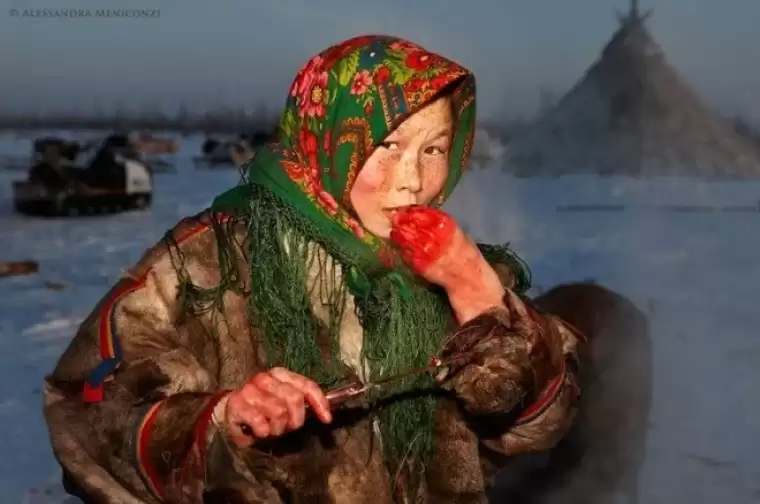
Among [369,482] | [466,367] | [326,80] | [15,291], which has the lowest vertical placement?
[15,291]

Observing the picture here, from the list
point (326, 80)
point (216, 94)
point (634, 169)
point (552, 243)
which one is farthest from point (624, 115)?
point (326, 80)

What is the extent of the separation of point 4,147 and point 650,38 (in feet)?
3.29

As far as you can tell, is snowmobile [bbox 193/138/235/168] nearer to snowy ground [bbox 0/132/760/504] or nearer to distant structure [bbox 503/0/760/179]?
snowy ground [bbox 0/132/760/504]

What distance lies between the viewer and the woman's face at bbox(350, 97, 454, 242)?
1.04 meters

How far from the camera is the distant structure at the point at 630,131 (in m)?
1.67

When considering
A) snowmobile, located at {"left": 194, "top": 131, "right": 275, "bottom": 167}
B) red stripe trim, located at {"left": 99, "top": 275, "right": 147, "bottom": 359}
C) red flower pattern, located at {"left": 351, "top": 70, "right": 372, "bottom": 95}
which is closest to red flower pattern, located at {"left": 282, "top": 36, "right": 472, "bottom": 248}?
red flower pattern, located at {"left": 351, "top": 70, "right": 372, "bottom": 95}

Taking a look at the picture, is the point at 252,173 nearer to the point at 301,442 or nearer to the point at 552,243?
the point at 301,442

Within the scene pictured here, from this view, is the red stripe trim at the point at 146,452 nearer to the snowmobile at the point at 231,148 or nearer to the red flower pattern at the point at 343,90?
the red flower pattern at the point at 343,90

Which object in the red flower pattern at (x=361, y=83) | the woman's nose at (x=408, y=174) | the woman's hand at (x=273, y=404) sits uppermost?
the red flower pattern at (x=361, y=83)

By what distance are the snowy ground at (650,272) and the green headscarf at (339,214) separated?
0.59m

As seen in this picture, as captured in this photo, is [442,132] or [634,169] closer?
[442,132]

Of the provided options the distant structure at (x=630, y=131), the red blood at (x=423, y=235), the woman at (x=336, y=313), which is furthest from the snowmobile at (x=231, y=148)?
the red blood at (x=423, y=235)

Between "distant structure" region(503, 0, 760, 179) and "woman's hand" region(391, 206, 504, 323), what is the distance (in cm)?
66

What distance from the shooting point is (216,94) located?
1.63m
